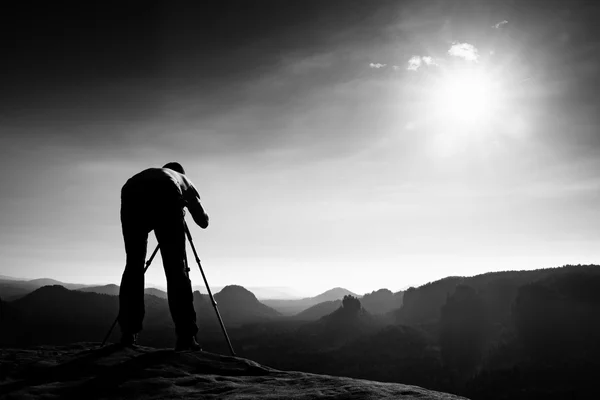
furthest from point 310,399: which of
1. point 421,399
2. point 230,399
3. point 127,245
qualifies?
point 127,245

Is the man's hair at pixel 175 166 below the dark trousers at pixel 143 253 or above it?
above

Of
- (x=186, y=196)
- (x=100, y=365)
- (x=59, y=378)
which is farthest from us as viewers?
(x=186, y=196)

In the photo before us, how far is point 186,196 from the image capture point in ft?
33.3

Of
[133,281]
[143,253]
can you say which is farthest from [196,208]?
[133,281]

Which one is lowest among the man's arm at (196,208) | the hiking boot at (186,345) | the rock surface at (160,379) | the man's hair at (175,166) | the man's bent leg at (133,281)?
the rock surface at (160,379)

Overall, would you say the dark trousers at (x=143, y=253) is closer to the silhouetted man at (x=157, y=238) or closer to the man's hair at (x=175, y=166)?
the silhouetted man at (x=157, y=238)

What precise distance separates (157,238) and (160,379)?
13.3 ft

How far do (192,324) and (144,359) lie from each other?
5.26ft

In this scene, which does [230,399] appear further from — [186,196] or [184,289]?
[186,196]

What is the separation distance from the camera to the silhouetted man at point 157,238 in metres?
8.66

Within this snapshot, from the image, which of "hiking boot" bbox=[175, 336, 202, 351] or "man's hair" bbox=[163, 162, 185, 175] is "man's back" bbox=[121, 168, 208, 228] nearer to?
"man's hair" bbox=[163, 162, 185, 175]

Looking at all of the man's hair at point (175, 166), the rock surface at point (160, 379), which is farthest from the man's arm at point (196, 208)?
the rock surface at point (160, 379)

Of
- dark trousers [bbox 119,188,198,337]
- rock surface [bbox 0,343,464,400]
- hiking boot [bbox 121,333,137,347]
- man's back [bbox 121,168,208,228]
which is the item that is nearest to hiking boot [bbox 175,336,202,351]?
dark trousers [bbox 119,188,198,337]

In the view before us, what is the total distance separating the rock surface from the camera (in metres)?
5.18
